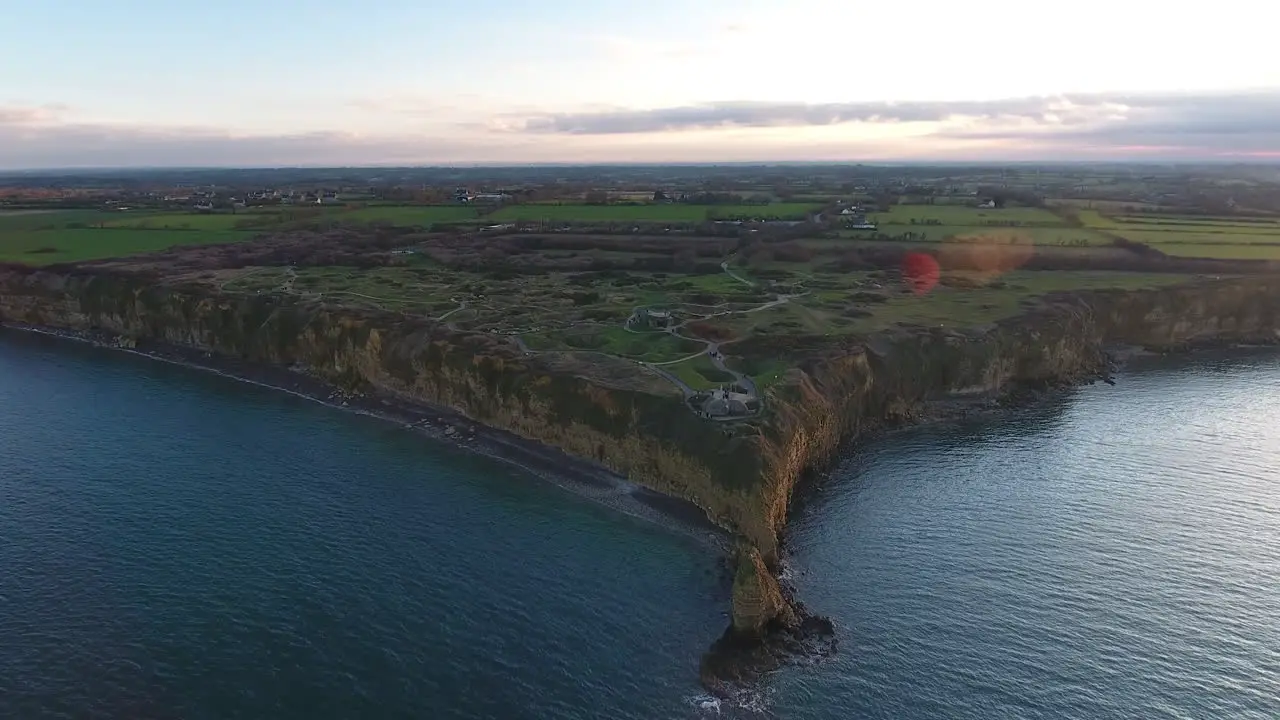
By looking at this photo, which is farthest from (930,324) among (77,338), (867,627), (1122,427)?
(77,338)

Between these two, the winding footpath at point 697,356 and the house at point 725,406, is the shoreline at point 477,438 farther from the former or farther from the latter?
the winding footpath at point 697,356

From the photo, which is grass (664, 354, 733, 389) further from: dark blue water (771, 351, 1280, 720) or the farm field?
the farm field

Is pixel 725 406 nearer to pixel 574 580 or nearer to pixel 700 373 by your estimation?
pixel 700 373

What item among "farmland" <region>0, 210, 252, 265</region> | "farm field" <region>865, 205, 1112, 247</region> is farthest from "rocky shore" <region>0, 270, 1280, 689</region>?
"farm field" <region>865, 205, 1112, 247</region>

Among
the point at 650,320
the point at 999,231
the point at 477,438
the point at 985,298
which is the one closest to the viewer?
the point at 477,438

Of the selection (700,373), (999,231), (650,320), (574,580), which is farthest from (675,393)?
(999,231)

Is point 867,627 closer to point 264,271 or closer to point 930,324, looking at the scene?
point 930,324

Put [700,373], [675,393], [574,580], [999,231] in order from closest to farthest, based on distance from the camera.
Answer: [574,580] < [675,393] < [700,373] < [999,231]

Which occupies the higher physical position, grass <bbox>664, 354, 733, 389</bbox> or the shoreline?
grass <bbox>664, 354, 733, 389</bbox>
